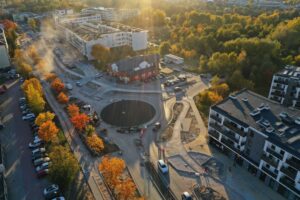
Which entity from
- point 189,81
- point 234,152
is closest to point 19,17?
point 189,81

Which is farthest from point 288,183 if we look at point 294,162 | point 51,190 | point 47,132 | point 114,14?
point 114,14

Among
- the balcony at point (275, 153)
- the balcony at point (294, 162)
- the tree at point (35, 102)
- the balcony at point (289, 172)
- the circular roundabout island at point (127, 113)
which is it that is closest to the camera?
the balcony at point (294, 162)

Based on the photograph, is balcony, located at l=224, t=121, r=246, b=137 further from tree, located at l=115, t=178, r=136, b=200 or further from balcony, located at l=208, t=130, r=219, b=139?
tree, located at l=115, t=178, r=136, b=200

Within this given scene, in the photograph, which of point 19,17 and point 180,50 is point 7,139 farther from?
point 19,17

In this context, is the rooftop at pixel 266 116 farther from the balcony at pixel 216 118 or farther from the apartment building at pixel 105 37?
the apartment building at pixel 105 37

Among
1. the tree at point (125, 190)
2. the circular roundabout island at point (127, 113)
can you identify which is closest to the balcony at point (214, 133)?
the circular roundabout island at point (127, 113)

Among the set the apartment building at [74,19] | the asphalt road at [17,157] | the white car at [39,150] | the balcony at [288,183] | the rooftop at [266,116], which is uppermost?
the apartment building at [74,19]

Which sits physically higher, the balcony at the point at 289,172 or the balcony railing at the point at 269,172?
the balcony at the point at 289,172
